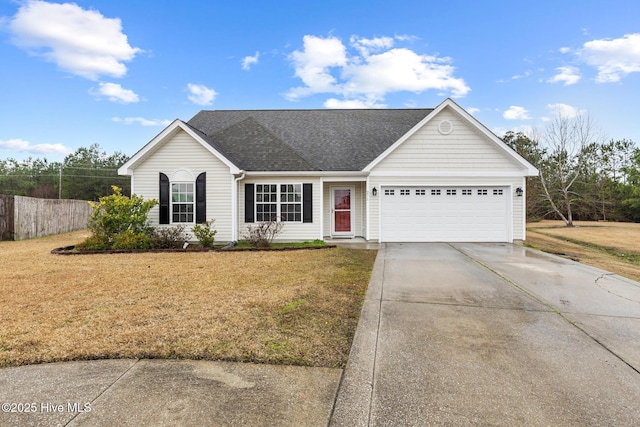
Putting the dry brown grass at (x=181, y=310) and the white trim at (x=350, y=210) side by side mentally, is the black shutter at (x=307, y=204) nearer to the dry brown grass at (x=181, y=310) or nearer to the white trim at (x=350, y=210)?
the white trim at (x=350, y=210)

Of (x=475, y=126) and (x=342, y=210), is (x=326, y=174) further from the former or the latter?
(x=475, y=126)

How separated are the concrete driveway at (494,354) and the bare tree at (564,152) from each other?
2479 centimetres

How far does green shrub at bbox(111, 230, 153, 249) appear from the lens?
10766mm

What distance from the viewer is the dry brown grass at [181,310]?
3445 mm

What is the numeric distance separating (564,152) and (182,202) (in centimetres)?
3053

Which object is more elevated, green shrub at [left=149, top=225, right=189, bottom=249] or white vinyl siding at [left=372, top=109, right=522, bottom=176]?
white vinyl siding at [left=372, top=109, right=522, bottom=176]

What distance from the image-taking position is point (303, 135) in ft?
51.6

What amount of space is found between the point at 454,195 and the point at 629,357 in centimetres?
1005

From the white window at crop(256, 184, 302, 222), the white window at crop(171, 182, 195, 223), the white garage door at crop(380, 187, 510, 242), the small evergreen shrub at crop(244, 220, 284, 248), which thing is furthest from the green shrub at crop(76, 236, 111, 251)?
the white garage door at crop(380, 187, 510, 242)

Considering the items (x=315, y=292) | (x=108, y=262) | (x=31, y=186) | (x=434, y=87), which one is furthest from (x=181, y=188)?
(x=31, y=186)

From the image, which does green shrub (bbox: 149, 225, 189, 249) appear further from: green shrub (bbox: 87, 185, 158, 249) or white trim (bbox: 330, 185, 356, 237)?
white trim (bbox: 330, 185, 356, 237)

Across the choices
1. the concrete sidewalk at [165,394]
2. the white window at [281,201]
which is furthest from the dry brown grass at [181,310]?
the white window at [281,201]

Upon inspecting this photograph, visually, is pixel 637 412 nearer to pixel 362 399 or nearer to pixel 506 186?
pixel 362 399

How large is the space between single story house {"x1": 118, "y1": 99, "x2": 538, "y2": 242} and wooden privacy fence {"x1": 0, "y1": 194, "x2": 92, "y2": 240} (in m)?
6.17
